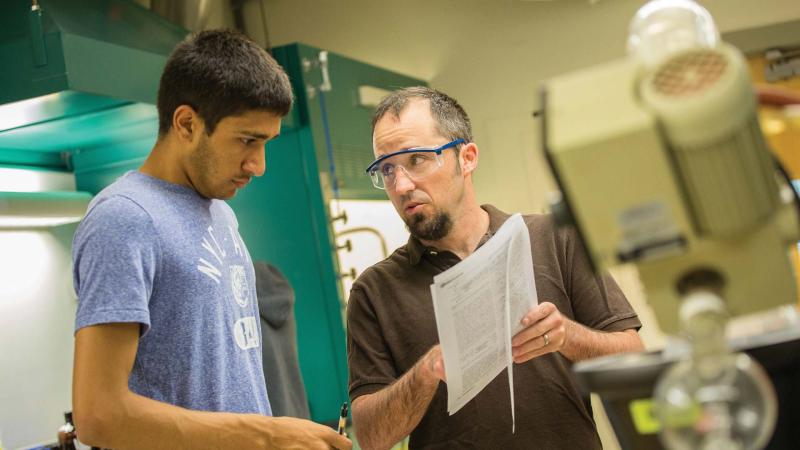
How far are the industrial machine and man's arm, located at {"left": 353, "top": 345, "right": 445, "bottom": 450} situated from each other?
2.43ft

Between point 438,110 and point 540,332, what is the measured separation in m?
0.64

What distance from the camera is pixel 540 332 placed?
1529mm

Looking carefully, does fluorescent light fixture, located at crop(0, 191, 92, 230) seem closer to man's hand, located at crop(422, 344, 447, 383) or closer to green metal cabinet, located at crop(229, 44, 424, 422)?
green metal cabinet, located at crop(229, 44, 424, 422)

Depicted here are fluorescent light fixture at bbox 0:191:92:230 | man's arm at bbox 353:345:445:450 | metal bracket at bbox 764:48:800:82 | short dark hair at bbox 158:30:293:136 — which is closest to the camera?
man's arm at bbox 353:345:445:450

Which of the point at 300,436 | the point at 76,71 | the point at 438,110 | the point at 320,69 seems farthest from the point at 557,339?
the point at 320,69

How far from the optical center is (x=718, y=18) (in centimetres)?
457

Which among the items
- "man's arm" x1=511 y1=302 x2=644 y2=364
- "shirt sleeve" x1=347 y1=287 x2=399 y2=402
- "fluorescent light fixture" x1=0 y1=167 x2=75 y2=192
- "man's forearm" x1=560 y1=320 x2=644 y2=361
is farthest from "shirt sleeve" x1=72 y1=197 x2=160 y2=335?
"fluorescent light fixture" x1=0 y1=167 x2=75 y2=192

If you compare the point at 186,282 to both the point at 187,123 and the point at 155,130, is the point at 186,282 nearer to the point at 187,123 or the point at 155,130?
the point at 187,123

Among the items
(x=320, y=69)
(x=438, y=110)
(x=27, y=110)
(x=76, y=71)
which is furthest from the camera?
(x=320, y=69)

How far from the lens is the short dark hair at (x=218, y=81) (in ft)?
5.63

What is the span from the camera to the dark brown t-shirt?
1697mm

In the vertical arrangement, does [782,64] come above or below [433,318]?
above

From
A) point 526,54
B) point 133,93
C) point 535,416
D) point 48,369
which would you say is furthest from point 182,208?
point 526,54

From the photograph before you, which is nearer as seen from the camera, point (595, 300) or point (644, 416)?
point (644, 416)
